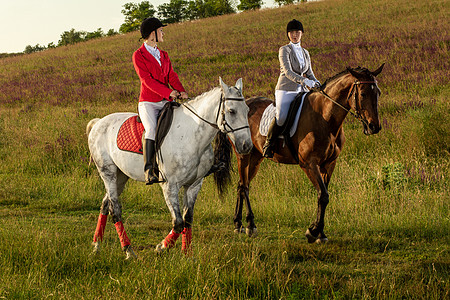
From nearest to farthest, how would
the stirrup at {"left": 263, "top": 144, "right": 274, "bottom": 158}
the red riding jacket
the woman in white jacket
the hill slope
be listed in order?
the red riding jacket
the woman in white jacket
the stirrup at {"left": 263, "top": 144, "right": 274, "bottom": 158}
the hill slope

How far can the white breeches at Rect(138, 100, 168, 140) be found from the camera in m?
5.37

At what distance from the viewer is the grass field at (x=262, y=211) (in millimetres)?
4488

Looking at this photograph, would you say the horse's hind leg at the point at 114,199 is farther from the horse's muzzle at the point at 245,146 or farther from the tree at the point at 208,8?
the tree at the point at 208,8

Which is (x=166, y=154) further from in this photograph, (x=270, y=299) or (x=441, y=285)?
(x=441, y=285)

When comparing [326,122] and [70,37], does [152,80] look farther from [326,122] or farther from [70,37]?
[70,37]

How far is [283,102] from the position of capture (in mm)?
7113

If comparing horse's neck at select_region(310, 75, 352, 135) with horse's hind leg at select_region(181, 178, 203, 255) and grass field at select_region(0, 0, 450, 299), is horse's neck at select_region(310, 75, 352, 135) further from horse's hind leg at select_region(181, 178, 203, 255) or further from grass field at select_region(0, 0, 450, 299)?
horse's hind leg at select_region(181, 178, 203, 255)

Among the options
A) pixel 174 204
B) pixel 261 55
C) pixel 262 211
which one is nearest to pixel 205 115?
pixel 174 204

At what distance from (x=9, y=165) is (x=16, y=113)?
741cm

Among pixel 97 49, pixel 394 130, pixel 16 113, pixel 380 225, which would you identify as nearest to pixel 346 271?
pixel 380 225

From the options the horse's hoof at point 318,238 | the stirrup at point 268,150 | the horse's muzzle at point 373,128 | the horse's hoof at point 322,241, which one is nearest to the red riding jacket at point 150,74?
the stirrup at point 268,150

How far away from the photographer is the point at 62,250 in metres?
5.44

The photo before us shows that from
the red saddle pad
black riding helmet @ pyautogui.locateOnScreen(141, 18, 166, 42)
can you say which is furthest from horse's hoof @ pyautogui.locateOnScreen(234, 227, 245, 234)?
black riding helmet @ pyautogui.locateOnScreen(141, 18, 166, 42)

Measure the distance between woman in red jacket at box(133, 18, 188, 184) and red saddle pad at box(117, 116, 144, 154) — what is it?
0.21m
